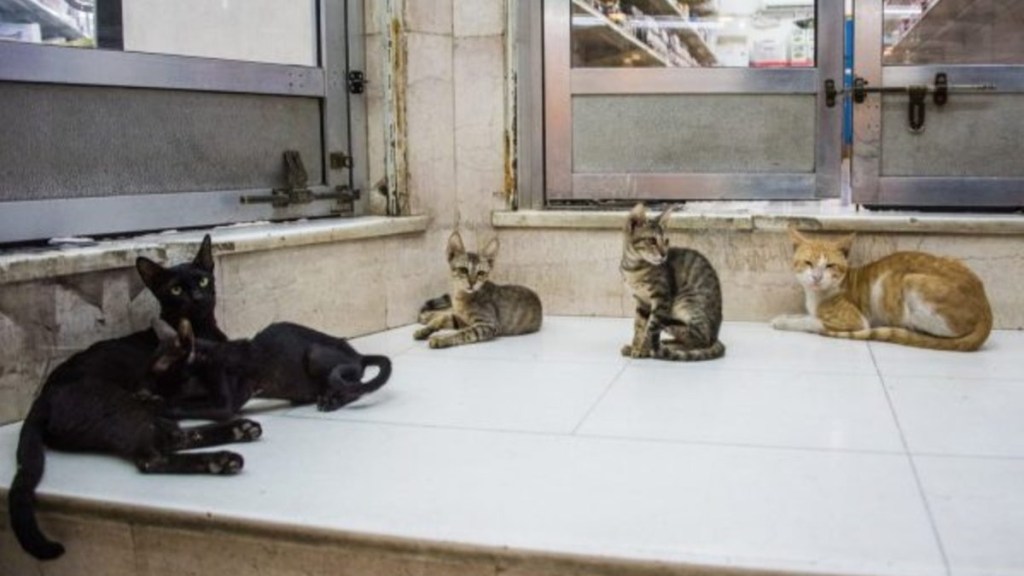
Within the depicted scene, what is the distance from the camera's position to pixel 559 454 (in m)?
2.57

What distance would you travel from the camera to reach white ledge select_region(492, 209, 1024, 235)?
420 centimetres

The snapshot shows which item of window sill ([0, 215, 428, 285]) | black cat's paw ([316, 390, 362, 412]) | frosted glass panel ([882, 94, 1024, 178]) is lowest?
black cat's paw ([316, 390, 362, 412])

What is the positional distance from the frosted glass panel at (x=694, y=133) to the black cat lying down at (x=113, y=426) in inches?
94.5

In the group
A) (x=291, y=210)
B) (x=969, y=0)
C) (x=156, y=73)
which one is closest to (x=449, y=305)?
(x=291, y=210)

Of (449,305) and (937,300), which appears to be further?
(449,305)

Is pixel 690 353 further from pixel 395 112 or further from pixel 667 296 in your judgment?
pixel 395 112

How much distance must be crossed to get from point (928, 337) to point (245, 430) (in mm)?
2450

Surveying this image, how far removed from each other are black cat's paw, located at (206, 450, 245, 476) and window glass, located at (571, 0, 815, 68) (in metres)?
2.78

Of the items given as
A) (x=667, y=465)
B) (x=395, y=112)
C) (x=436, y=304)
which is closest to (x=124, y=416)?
(x=667, y=465)

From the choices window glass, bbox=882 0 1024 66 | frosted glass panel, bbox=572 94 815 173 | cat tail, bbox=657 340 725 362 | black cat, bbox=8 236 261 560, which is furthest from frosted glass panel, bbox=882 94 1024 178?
black cat, bbox=8 236 261 560

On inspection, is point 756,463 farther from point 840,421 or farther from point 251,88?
point 251,88

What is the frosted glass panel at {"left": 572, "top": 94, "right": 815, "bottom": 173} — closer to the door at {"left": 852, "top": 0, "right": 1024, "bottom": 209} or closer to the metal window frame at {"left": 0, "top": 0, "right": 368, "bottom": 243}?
the door at {"left": 852, "top": 0, "right": 1024, "bottom": 209}

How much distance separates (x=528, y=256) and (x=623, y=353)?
38.6 inches

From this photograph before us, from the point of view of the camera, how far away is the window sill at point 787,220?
4.21 m
